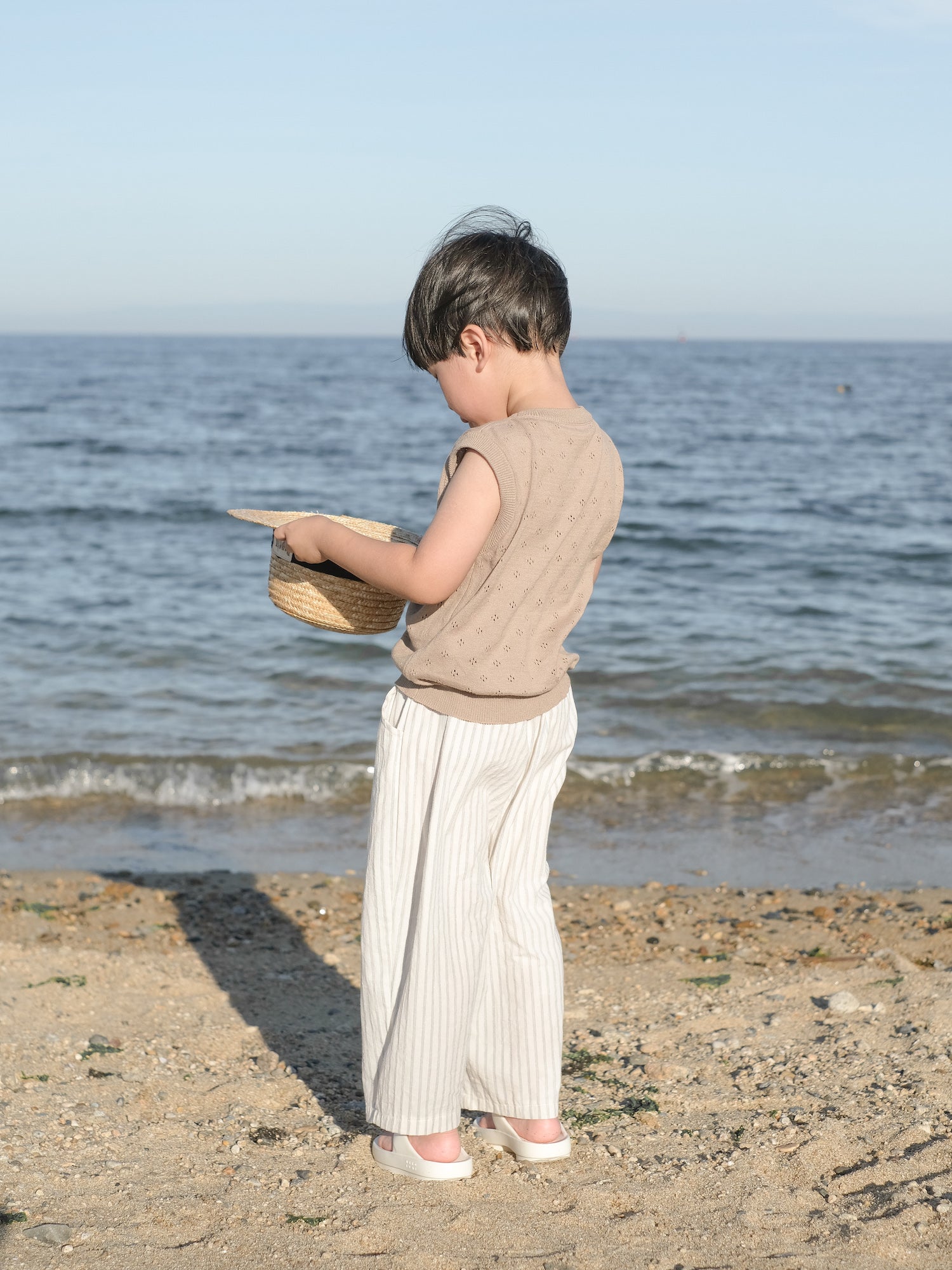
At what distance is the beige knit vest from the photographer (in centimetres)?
227

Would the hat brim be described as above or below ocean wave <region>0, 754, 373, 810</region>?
above

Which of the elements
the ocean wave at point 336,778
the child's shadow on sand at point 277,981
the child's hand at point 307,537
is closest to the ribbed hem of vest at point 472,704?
the child's hand at point 307,537

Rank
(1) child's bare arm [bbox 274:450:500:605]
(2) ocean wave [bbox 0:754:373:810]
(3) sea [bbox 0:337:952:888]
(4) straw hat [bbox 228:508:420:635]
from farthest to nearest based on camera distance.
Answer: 1. (2) ocean wave [bbox 0:754:373:810]
2. (3) sea [bbox 0:337:952:888]
3. (4) straw hat [bbox 228:508:420:635]
4. (1) child's bare arm [bbox 274:450:500:605]

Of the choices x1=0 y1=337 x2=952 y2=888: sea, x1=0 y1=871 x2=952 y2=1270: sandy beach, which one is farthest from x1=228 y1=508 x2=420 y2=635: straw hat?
x1=0 y1=337 x2=952 y2=888: sea

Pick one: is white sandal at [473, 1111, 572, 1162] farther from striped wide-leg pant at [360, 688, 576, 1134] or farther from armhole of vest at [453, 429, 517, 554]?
armhole of vest at [453, 429, 517, 554]

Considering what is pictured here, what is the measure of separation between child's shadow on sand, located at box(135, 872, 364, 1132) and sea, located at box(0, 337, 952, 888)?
62 cm

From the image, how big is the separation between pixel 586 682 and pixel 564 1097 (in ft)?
19.2

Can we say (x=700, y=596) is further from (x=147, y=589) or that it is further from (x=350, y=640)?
(x=147, y=589)

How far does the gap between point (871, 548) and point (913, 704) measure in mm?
6948

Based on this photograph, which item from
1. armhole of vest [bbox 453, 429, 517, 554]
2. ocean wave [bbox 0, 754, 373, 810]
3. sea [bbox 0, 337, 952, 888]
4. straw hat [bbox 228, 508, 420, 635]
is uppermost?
armhole of vest [bbox 453, 429, 517, 554]

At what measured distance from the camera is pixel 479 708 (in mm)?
2398

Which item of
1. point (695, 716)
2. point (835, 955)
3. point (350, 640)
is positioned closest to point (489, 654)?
point (835, 955)

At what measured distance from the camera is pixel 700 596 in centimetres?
1217

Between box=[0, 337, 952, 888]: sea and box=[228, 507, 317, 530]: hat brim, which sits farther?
box=[0, 337, 952, 888]: sea
